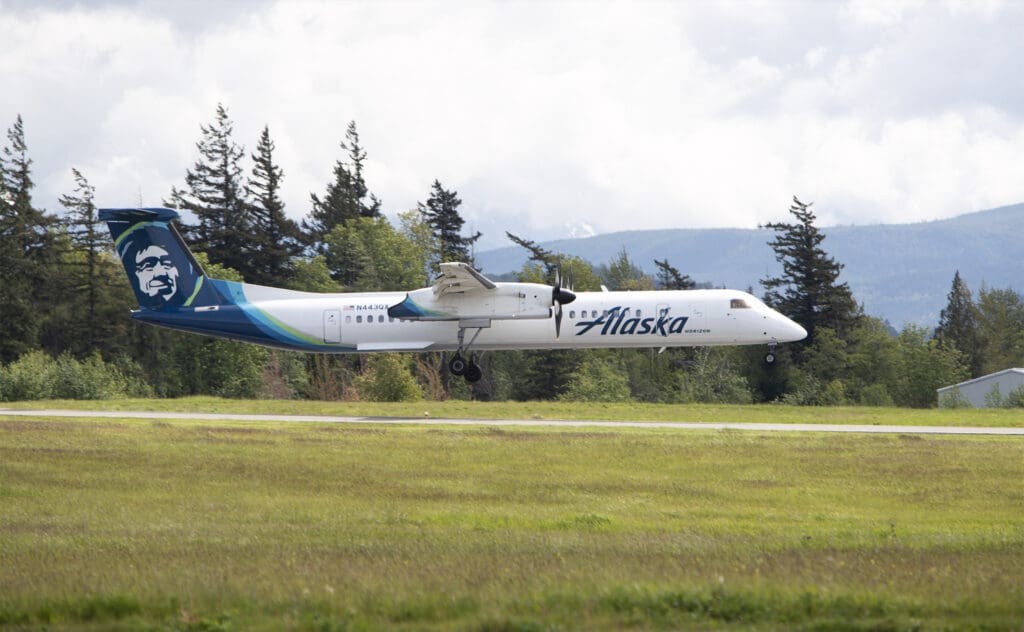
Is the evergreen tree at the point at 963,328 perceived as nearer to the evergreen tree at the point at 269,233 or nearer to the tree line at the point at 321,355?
the tree line at the point at 321,355

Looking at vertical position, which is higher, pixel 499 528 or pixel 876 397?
pixel 876 397

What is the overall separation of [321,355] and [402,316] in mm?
35740

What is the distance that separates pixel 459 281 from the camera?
3756 centimetres

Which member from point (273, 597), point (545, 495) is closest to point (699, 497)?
point (545, 495)

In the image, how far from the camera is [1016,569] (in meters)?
12.1

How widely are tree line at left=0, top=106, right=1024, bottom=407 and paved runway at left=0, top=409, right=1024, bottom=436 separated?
17.5m

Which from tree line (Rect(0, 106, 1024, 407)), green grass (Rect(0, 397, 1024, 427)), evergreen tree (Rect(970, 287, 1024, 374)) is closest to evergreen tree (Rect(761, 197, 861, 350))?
tree line (Rect(0, 106, 1024, 407))

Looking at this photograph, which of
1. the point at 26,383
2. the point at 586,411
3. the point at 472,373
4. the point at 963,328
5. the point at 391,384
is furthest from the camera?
the point at 963,328

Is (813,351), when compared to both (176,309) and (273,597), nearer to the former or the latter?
(176,309)

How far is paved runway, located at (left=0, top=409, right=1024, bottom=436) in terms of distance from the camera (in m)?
33.6

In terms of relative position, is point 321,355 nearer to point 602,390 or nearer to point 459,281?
point 602,390

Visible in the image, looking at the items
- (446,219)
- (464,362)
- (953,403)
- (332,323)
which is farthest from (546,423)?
(446,219)

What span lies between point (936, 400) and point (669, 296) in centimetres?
4086

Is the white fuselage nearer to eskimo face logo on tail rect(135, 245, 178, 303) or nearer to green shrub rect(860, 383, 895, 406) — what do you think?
eskimo face logo on tail rect(135, 245, 178, 303)
